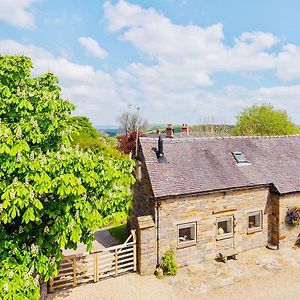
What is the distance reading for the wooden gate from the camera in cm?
1405

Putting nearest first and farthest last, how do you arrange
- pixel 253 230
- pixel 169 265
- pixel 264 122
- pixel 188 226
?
pixel 169 265, pixel 188 226, pixel 253 230, pixel 264 122

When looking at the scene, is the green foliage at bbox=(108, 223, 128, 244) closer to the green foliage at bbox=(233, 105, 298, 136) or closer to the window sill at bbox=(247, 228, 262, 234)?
the window sill at bbox=(247, 228, 262, 234)

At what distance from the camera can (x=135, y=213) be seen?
19219 millimetres

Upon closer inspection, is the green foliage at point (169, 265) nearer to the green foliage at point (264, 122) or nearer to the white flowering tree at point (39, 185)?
the white flowering tree at point (39, 185)

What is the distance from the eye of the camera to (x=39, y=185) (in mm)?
8188

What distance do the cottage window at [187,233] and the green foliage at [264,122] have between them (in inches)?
1302

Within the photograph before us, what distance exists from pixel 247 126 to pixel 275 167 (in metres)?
29.1

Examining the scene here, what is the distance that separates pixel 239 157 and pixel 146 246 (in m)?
9.08

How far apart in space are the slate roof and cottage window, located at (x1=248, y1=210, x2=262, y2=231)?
1915 mm

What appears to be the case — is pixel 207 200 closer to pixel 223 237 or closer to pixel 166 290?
pixel 223 237

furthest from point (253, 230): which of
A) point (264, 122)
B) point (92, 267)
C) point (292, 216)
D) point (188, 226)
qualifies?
point (264, 122)

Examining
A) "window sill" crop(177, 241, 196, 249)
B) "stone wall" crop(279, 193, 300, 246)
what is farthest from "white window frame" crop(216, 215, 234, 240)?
"stone wall" crop(279, 193, 300, 246)

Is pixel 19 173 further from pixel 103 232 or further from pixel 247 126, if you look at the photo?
pixel 247 126

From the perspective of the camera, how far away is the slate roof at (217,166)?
16.5 m
